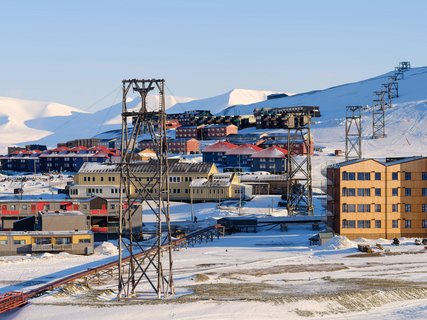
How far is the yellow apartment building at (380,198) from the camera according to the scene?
6097 centimetres

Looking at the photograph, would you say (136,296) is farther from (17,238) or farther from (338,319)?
(17,238)

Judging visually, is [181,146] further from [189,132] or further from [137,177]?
[137,177]

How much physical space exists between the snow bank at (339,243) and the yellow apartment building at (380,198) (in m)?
3.05

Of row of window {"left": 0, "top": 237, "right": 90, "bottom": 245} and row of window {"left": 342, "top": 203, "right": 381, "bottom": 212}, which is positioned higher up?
row of window {"left": 342, "top": 203, "right": 381, "bottom": 212}

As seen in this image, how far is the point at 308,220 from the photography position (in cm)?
7094

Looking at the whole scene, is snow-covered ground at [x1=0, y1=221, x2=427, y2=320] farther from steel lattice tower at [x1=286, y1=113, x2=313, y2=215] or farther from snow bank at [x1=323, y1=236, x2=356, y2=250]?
steel lattice tower at [x1=286, y1=113, x2=313, y2=215]

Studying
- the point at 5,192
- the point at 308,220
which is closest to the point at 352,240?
the point at 308,220

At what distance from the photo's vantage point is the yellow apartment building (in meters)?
61.0

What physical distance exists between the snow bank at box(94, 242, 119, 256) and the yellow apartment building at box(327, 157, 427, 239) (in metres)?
15.0

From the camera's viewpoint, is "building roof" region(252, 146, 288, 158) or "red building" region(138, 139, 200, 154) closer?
"building roof" region(252, 146, 288, 158)

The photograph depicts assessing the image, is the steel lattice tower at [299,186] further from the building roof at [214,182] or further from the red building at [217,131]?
the red building at [217,131]

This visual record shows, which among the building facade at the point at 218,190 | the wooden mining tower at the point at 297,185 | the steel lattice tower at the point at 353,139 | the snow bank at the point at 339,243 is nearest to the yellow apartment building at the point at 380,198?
the snow bank at the point at 339,243

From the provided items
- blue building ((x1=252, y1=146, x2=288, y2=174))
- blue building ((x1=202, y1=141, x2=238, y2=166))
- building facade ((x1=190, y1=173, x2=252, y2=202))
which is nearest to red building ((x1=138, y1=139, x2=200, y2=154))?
blue building ((x1=202, y1=141, x2=238, y2=166))

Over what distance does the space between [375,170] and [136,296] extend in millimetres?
25938
